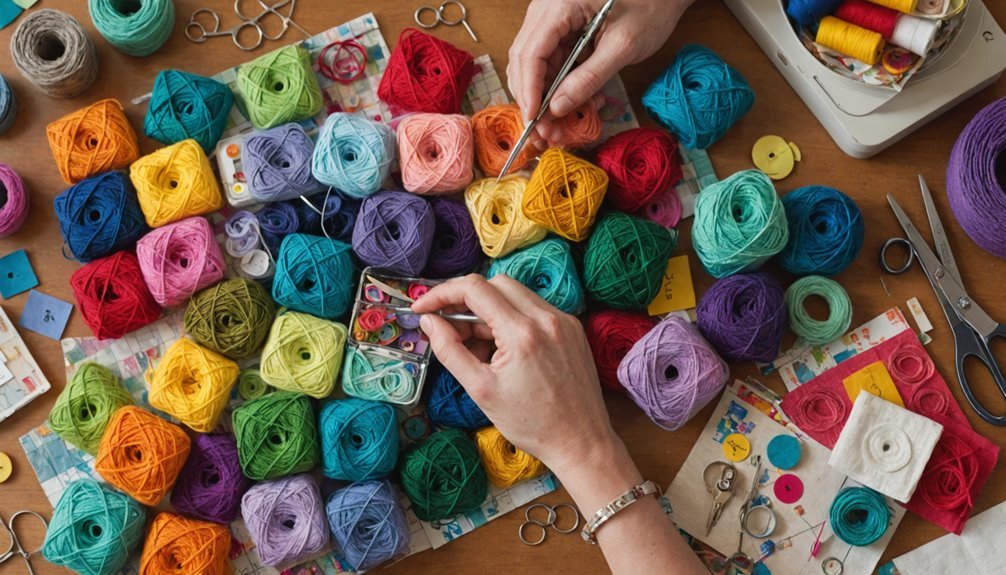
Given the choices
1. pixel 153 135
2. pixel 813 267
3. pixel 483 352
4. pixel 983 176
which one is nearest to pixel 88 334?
pixel 153 135

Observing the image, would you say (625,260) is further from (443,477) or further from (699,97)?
(443,477)

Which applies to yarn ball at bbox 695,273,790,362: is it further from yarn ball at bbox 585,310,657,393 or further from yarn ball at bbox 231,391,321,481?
yarn ball at bbox 231,391,321,481

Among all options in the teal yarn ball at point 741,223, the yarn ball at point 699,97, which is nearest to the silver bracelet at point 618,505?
the teal yarn ball at point 741,223

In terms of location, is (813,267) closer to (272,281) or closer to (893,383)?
(893,383)

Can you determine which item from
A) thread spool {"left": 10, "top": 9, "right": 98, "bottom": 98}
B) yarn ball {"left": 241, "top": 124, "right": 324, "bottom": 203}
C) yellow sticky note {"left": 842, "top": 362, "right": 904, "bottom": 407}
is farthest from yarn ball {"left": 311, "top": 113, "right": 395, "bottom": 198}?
yellow sticky note {"left": 842, "top": 362, "right": 904, "bottom": 407}

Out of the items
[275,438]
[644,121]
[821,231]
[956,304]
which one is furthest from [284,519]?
[956,304]

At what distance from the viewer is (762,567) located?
155 cm

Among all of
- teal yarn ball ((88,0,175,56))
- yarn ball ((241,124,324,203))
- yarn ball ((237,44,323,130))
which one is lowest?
yarn ball ((241,124,324,203))

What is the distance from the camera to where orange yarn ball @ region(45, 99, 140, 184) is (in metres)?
1.55

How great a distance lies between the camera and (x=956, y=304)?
157 cm

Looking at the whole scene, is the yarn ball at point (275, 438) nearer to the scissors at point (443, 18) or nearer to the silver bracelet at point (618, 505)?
the silver bracelet at point (618, 505)

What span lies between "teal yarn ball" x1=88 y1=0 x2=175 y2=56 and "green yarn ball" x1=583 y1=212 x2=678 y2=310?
920 mm

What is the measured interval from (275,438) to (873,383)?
3.68ft

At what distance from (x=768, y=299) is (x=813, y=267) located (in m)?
0.12
